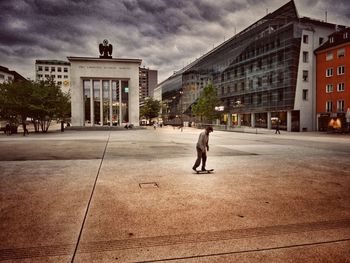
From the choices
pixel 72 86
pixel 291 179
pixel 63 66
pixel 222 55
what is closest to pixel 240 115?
pixel 222 55

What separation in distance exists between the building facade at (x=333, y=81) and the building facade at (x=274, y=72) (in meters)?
1.26

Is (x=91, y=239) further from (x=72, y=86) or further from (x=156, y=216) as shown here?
(x=72, y=86)

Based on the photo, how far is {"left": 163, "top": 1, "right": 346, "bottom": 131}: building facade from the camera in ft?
148

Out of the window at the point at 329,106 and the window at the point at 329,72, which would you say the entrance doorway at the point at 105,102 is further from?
the window at the point at 329,106

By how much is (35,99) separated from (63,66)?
370 feet

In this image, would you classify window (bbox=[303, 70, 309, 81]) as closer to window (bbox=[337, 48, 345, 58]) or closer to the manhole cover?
window (bbox=[337, 48, 345, 58])

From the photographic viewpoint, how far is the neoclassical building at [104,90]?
5412cm

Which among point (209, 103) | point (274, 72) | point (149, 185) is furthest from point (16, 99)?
point (274, 72)

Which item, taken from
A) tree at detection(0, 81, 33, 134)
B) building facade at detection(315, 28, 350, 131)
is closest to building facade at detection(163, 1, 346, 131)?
building facade at detection(315, 28, 350, 131)

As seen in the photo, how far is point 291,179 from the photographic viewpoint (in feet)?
29.8

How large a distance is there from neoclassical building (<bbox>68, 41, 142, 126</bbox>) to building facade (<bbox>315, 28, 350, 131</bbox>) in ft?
109

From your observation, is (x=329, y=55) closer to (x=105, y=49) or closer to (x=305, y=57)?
(x=305, y=57)

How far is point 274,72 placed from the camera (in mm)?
49062

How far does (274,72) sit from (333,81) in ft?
32.3
